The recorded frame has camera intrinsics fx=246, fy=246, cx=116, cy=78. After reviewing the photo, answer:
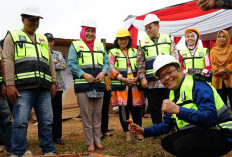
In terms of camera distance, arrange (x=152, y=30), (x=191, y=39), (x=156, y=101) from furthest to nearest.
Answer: (x=191, y=39) < (x=152, y=30) < (x=156, y=101)

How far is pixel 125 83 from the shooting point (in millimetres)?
4680

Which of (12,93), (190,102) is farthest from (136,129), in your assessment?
(12,93)

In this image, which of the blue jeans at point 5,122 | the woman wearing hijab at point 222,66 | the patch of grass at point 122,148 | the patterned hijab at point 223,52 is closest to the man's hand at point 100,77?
the patch of grass at point 122,148

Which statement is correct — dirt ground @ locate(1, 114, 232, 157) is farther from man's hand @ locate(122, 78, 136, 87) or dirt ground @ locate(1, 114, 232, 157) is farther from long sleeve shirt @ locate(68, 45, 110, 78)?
long sleeve shirt @ locate(68, 45, 110, 78)

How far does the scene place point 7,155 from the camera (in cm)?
373

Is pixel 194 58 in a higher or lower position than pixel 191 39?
lower

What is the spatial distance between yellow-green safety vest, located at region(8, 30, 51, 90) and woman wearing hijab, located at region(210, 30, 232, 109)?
143 inches

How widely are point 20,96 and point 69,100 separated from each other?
19.9ft

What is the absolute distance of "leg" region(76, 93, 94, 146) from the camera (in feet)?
13.3

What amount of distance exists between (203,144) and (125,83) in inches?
97.9

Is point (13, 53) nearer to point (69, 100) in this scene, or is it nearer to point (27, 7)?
point (27, 7)

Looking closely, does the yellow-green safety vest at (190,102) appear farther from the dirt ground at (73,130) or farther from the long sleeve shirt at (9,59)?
the dirt ground at (73,130)

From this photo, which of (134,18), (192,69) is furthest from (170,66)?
(134,18)

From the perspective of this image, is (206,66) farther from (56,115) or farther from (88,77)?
(56,115)
